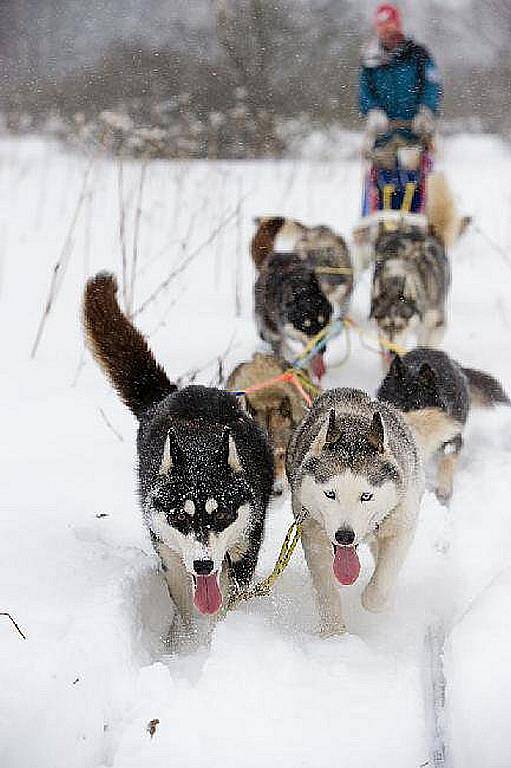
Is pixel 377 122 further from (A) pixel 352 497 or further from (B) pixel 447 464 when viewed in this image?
(A) pixel 352 497

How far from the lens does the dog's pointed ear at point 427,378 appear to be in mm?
3422

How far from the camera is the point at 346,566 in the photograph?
2.33 metres

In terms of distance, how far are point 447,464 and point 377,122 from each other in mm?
3135

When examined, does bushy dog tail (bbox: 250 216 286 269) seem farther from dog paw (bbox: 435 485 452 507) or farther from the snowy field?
dog paw (bbox: 435 485 452 507)

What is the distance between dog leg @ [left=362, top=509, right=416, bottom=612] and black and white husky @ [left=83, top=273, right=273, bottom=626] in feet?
1.10

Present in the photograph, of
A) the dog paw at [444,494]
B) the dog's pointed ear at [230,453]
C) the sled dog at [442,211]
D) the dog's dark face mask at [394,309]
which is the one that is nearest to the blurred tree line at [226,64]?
the sled dog at [442,211]

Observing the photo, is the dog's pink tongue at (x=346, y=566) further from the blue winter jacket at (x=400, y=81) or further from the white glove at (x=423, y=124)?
the blue winter jacket at (x=400, y=81)

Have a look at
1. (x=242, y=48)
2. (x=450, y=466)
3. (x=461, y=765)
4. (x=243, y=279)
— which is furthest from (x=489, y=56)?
(x=461, y=765)

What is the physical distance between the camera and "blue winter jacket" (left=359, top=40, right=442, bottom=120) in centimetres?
593

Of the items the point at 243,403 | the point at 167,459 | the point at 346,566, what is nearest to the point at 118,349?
the point at 243,403

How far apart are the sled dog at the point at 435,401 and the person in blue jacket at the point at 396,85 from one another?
2.59 metres

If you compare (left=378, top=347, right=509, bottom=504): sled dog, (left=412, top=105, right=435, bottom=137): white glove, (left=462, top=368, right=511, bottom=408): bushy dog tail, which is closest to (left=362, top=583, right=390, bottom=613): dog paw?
(left=378, top=347, right=509, bottom=504): sled dog

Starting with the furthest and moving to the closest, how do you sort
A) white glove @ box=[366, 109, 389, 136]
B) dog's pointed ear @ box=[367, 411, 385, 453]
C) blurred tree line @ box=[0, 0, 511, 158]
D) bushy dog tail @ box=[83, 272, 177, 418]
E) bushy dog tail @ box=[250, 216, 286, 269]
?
blurred tree line @ box=[0, 0, 511, 158], white glove @ box=[366, 109, 389, 136], bushy dog tail @ box=[250, 216, 286, 269], bushy dog tail @ box=[83, 272, 177, 418], dog's pointed ear @ box=[367, 411, 385, 453]

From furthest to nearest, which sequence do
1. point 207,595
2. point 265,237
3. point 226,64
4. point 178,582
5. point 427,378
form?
point 226,64 → point 265,237 → point 427,378 → point 178,582 → point 207,595
